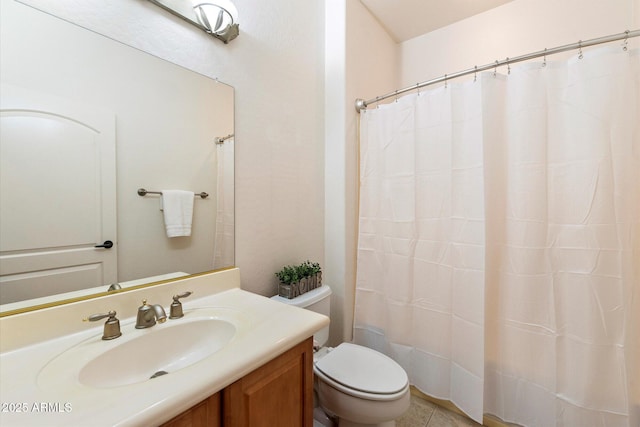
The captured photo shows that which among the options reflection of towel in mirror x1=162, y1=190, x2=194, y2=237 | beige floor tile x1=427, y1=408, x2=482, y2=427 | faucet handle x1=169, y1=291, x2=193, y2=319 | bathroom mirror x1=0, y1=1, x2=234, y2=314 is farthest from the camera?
beige floor tile x1=427, y1=408, x2=482, y2=427

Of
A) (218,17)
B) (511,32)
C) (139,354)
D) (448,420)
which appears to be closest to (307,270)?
(139,354)

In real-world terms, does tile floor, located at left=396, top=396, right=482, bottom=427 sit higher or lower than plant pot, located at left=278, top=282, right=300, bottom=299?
lower

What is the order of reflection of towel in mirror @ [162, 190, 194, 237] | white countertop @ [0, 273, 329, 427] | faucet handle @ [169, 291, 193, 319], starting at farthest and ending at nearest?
reflection of towel in mirror @ [162, 190, 194, 237]
faucet handle @ [169, 291, 193, 319]
white countertop @ [0, 273, 329, 427]

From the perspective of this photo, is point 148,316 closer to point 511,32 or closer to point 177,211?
point 177,211

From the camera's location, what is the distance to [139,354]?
2.61ft

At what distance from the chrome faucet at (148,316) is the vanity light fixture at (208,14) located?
1100 millimetres

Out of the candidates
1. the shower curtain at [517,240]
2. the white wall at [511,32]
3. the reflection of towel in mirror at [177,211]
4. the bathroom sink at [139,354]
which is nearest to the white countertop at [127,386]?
the bathroom sink at [139,354]

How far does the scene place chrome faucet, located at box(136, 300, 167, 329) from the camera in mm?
837

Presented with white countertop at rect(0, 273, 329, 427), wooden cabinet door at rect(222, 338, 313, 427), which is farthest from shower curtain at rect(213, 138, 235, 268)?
wooden cabinet door at rect(222, 338, 313, 427)

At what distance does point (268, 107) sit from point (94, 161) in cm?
83

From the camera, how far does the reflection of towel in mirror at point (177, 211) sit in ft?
3.43

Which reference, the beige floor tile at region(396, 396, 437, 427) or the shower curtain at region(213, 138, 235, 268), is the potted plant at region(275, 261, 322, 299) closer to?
the shower curtain at region(213, 138, 235, 268)

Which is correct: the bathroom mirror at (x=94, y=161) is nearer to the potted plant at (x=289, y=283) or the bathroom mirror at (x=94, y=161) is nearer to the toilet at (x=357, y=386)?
the potted plant at (x=289, y=283)

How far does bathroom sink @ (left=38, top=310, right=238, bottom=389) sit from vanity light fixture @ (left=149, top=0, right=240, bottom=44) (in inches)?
45.5
